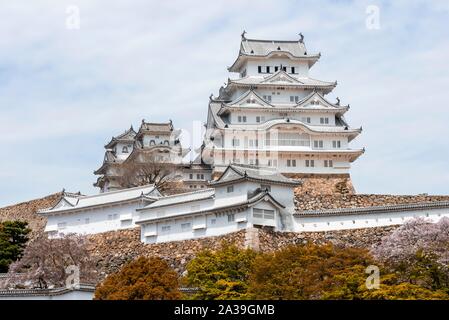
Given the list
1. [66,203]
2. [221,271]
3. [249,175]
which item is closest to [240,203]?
[249,175]

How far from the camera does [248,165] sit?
4216cm

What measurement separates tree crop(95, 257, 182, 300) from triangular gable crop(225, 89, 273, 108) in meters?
24.9

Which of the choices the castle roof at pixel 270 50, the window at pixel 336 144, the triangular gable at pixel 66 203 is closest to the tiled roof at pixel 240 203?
the triangular gable at pixel 66 203

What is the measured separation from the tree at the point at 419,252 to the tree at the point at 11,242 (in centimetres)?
1916

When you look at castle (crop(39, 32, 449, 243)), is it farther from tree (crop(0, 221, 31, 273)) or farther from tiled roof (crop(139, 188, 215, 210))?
tree (crop(0, 221, 31, 273))

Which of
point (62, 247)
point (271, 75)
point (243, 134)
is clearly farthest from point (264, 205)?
point (271, 75)

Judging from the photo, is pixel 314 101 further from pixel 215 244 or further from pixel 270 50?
pixel 215 244

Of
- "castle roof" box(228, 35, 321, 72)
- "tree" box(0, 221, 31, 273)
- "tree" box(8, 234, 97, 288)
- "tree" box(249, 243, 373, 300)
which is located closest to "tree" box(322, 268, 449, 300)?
"tree" box(249, 243, 373, 300)

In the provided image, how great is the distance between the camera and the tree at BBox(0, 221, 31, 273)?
4380cm
